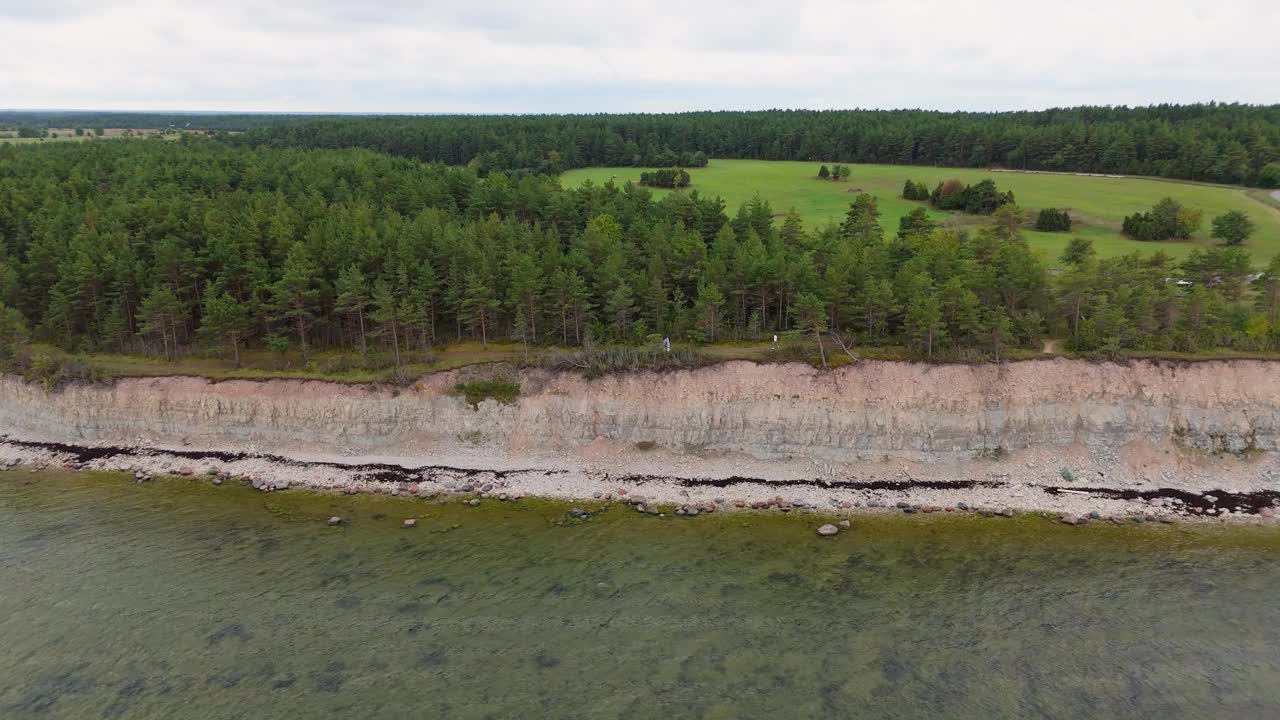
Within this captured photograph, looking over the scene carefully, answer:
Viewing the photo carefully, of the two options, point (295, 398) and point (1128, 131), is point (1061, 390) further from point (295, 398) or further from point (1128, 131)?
point (1128, 131)

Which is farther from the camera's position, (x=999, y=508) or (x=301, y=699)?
(x=999, y=508)

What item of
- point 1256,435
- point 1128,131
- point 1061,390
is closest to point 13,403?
point 1061,390

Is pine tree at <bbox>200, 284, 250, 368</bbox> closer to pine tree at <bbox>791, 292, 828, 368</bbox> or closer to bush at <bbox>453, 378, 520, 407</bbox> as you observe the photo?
bush at <bbox>453, 378, 520, 407</bbox>

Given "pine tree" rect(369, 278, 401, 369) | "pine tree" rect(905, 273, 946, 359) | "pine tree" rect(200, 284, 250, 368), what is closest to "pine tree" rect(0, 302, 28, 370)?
"pine tree" rect(200, 284, 250, 368)

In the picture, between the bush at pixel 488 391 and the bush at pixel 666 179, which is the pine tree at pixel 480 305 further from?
the bush at pixel 666 179

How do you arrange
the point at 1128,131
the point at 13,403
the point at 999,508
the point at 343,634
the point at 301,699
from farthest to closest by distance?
the point at 1128,131, the point at 13,403, the point at 999,508, the point at 343,634, the point at 301,699

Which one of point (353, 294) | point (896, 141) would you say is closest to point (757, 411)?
point (353, 294)
